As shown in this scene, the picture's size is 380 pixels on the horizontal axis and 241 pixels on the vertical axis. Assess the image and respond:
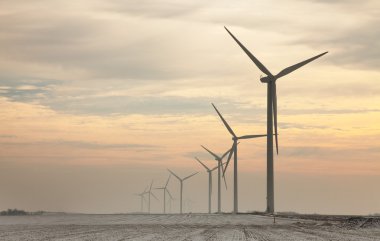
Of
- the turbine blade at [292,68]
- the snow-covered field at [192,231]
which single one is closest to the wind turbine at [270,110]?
the turbine blade at [292,68]

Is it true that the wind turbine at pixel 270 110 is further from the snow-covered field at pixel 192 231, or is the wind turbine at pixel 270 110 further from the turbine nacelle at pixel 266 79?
the snow-covered field at pixel 192 231

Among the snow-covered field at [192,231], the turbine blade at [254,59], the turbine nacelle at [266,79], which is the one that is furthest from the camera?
the turbine nacelle at [266,79]

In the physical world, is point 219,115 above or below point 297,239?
above

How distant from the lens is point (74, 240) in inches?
1457

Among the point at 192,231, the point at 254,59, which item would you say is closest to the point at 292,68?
the point at 254,59

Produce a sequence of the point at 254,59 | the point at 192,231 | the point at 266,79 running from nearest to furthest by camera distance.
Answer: the point at 192,231 < the point at 254,59 < the point at 266,79

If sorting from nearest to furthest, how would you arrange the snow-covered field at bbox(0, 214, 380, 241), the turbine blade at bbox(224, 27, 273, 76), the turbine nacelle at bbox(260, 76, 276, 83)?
the snow-covered field at bbox(0, 214, 380, 241)
the turbine blade at bbox(224, 27, 273, 76)
the turbine nacelle at bbox(260, 76, 276, 83)

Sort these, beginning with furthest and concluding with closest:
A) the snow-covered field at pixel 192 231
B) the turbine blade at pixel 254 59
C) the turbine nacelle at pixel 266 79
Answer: the turbine nacelle at pixel 266 79, the turbine blade at pixel 254 59, the snow-covered field at pixel 192 231

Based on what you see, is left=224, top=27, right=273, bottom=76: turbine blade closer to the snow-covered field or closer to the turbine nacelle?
the turbine nacelle

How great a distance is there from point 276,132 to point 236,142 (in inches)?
1703

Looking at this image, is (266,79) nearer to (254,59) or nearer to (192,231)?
(254,59)

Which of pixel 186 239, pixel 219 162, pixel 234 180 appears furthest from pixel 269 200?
pixel 186 239

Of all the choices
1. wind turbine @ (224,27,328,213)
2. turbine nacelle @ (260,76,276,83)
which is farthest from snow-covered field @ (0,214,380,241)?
turbine nacelle @ (260,76,276,83)

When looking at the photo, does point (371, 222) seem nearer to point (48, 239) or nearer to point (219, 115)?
point (48, 239)
